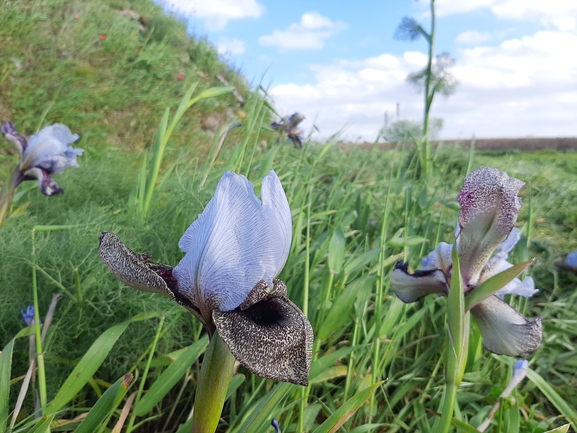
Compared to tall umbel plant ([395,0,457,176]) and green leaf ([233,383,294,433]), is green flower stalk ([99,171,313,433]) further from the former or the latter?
tall umbel plant ([395,0,457,176])

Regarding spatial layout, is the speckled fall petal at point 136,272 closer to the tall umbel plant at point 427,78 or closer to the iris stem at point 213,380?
the iris stem at point 213,380

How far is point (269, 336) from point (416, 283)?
53 centimetres

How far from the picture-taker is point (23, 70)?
510 centimetres

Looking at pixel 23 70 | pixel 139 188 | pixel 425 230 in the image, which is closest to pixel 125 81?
A: pixel 23 70

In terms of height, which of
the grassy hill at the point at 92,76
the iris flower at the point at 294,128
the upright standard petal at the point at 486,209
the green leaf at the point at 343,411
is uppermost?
the grassy hill at the point at 92,76

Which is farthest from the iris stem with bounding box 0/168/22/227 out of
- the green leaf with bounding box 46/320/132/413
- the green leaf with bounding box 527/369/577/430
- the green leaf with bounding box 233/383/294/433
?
the green leaf with bounding box 527/369/577/430

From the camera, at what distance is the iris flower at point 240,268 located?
0.70 metres

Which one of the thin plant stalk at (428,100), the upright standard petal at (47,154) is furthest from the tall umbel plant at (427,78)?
the upright standard petal at (47,154)

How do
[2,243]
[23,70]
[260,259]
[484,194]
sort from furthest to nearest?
[23,70] < [2,243] < [484,194] < [260,259]

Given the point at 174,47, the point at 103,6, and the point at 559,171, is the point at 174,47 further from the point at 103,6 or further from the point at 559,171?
the point at 559,171

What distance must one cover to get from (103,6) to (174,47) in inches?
42.1

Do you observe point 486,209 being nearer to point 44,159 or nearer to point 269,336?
point 269,336

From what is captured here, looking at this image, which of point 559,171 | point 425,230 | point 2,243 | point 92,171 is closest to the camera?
point 2,243

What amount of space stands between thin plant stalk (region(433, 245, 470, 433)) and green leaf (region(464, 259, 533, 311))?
0.06ft
